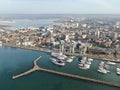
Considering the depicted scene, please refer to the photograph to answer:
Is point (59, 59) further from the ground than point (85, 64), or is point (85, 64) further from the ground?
point (85, 64)

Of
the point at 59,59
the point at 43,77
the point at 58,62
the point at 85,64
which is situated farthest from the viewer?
the point at 59,59

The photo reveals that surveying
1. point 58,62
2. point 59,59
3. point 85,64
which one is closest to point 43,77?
point 58,62

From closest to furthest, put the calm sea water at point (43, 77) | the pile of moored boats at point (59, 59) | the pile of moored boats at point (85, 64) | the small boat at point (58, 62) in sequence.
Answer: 1. the calm sea water at point (43, 77)
2. the pile of moored boats at point (85, 64)
3. the small boat at point (58, 62)
4. the pile of moored boats at point (59, 59)

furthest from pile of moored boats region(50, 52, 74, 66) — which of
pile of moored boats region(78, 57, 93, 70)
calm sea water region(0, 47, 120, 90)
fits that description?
pile of moored boats region(78, 57, 93, 70)

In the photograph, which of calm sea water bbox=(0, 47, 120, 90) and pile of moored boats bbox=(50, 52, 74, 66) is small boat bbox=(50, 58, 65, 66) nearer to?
pile of moored boats bbox=(50, 52, 74, 66)

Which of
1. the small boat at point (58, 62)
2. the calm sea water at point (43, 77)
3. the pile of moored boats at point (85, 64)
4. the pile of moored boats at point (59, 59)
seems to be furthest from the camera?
the pile of moored boats at point (59, 59)

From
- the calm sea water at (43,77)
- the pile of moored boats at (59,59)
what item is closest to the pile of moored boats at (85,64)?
the calm sea water at (43,77)

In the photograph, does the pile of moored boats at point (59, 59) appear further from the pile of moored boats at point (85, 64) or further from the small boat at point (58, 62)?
the pile of moored boats at point (85, 64)

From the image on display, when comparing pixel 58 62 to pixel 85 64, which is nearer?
pixel 85 64

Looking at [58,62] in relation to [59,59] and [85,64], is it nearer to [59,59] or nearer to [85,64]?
[59,59]
